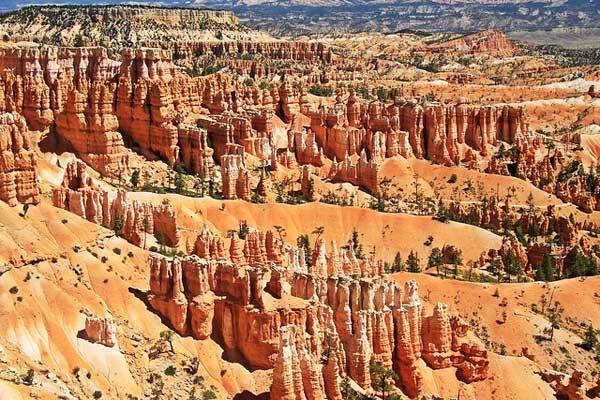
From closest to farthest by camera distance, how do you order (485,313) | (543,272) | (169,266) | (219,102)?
(169,266)
(485,313)
(543,272)
(219,102)

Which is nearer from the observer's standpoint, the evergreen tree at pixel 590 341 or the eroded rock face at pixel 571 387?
the eroded rock face at pixel 571 387

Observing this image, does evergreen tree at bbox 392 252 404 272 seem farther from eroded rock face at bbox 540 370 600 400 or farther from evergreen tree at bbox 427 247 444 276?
eroded rock face at bbox 540 370 600 400

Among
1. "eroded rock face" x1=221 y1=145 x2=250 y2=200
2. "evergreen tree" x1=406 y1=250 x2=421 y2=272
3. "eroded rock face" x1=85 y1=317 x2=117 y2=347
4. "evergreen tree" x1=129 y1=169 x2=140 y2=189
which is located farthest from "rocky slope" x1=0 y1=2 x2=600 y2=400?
"evergreen tree" x1=406 y1=250 x2=421 y2=272

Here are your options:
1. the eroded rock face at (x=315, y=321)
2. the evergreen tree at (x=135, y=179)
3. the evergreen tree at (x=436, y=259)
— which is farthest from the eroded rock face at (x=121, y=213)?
the evergreen tree at (x=436, y=259)

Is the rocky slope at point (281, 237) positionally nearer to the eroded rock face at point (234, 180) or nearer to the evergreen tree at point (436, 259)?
the eroded rock face at point (234, 180)

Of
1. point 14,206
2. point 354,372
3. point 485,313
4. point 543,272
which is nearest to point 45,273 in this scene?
point 14,206

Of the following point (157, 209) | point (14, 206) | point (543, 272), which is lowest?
point (543, 272)

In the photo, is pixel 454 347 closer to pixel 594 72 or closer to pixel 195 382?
pixel 195 382
